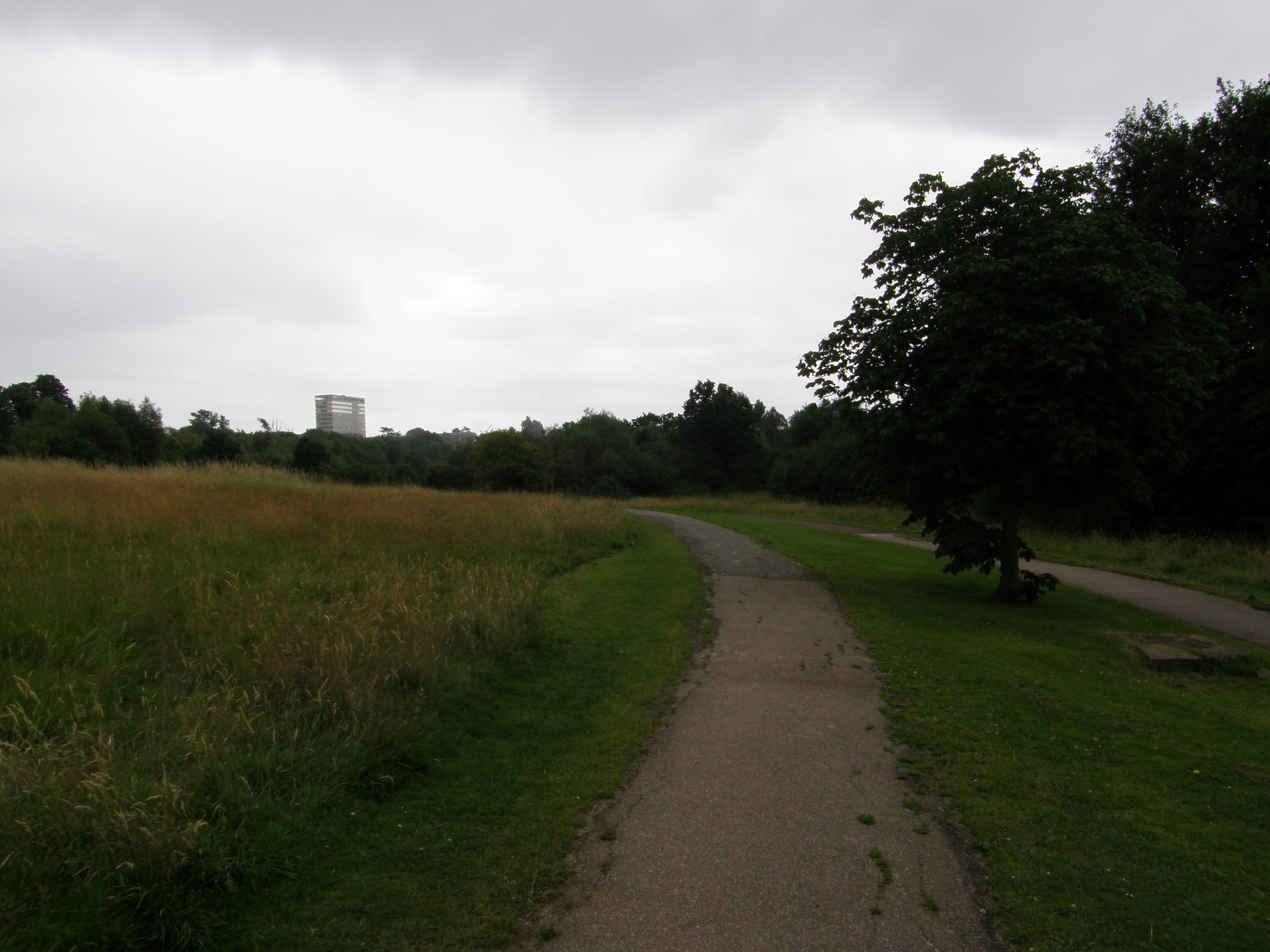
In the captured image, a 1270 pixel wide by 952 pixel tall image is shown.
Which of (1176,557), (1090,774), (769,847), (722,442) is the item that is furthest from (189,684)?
(722,442)

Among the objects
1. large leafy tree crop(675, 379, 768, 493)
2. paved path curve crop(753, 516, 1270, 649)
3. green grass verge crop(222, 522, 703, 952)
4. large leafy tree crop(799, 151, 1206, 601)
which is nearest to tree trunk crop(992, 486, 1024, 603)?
large leafy tree crop(799, 151, 1206, 601)

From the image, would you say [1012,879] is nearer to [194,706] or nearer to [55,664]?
[194,706]

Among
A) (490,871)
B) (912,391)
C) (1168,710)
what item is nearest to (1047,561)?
(912,391)

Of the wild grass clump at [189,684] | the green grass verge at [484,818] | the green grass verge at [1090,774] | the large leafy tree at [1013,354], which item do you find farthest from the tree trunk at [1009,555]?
the wild grass clump at [189,684]

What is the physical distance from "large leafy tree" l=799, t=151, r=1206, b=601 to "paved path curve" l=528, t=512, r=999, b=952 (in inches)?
268

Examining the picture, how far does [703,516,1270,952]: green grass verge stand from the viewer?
12.1 feet

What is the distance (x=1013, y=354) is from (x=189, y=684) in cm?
1196

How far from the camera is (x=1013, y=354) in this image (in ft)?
38.9

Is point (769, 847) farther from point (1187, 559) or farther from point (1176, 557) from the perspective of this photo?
point (1176, 557)

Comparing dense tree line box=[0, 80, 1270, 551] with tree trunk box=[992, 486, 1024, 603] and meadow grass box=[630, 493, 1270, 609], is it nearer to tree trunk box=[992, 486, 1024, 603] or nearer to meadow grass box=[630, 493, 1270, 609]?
tree trunk box=[992, 486, 1024, 603]

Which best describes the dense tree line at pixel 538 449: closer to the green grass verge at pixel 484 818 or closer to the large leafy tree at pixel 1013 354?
the large leafy tree at pixel 1013 354

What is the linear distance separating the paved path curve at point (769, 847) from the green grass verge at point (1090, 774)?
358 millimetres

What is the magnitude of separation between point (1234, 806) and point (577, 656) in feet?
19.8

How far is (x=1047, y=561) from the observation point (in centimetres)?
2097
